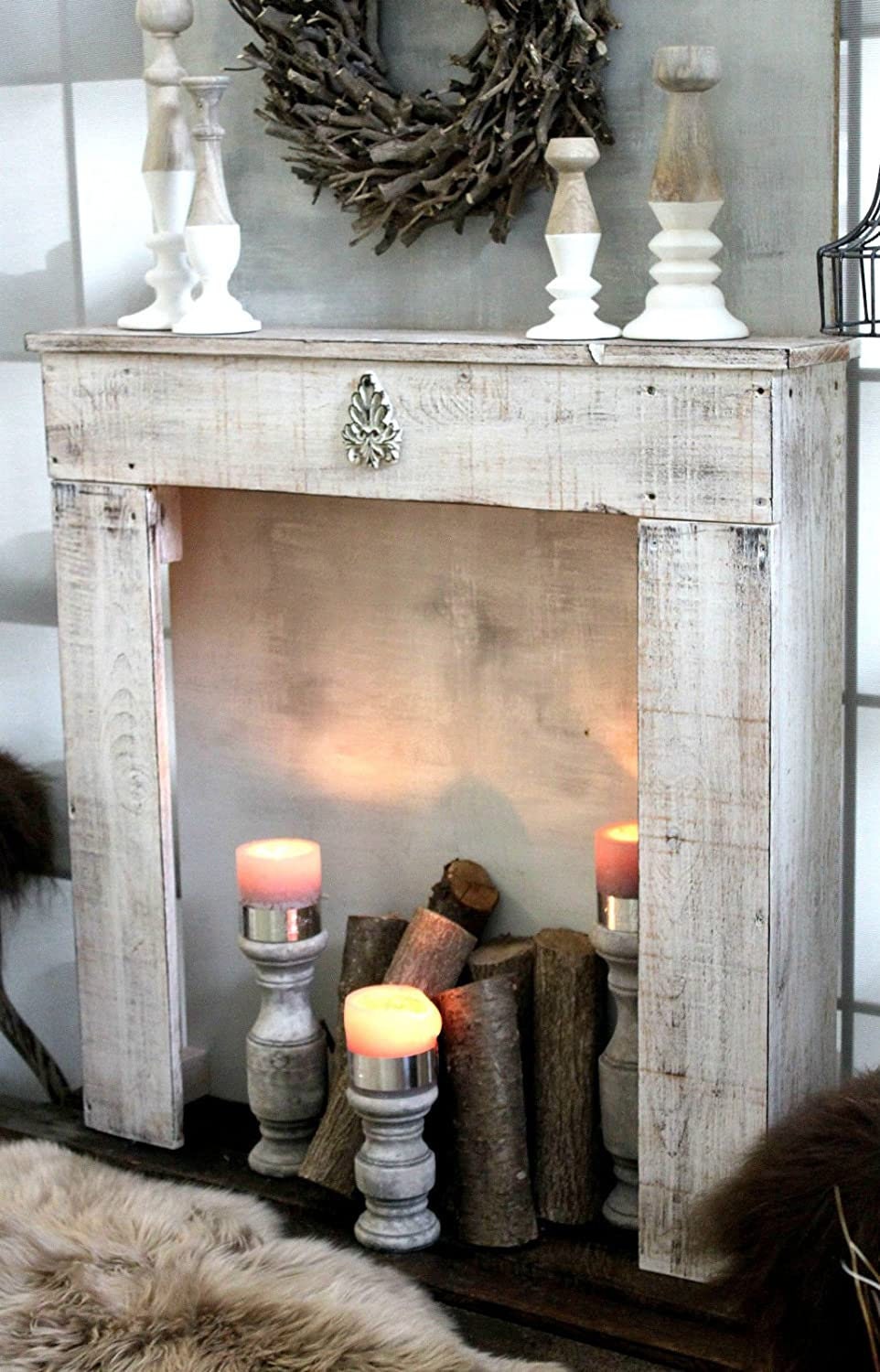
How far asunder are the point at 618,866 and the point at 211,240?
1010 millimetres

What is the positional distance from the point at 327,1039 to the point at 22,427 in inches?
45.3

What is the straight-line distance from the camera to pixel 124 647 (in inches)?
106

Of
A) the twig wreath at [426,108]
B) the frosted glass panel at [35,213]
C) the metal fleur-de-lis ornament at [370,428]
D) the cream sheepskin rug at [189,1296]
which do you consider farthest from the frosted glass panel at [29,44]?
the cream sheepskin rug at [189,1296]

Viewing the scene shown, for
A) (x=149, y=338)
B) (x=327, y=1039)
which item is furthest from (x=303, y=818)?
(x=149, y=338)

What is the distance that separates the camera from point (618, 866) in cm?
242

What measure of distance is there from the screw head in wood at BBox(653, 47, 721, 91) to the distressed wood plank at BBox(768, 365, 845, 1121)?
1.19 ft

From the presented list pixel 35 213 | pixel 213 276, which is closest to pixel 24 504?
pixel 35 213

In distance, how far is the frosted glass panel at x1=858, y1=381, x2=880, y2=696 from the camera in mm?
2275

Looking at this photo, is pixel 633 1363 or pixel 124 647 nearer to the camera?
pixel 633 1363

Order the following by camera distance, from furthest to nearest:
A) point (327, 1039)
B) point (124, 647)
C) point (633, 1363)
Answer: point (327, 1039), point (124, 647), point (633, 1363)

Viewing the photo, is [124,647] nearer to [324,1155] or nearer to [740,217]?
[324,1155]

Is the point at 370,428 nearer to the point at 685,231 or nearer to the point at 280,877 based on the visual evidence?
the point at 685,231

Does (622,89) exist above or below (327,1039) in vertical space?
above

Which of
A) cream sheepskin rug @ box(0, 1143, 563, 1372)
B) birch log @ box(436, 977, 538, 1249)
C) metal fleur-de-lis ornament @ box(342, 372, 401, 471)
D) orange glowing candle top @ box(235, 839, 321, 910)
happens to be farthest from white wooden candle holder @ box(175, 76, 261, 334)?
cream sheepskin rug @ box(0, 1143, 563, 1372)
